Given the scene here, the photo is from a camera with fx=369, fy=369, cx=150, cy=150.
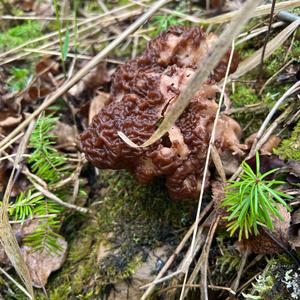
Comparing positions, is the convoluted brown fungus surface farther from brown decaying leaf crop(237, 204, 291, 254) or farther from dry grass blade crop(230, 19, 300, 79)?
brown decaying leaf crop(237, 204, 291, 254)

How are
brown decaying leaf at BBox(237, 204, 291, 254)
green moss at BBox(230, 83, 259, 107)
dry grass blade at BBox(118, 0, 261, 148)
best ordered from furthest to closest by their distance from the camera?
green moss at BBox(230, 83, 259, 107) < brown decaying leaf at BBox(237, 204, 291, 254) < dry grass blade at BBox(118, 0, 261, 148)

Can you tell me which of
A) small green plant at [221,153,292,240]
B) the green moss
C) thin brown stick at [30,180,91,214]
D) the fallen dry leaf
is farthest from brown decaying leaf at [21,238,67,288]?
the green moss

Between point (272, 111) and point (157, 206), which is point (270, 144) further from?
point (157, 206)

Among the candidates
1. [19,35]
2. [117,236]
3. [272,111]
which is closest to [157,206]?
[117,236]

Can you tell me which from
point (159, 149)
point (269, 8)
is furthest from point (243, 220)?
point (269, 8)

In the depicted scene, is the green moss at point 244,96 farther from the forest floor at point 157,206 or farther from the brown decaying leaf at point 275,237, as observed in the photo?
the brown decaying leaf at point 275,237

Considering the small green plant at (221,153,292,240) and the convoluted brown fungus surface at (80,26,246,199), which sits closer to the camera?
the small green plant at (221,153,292,240)
